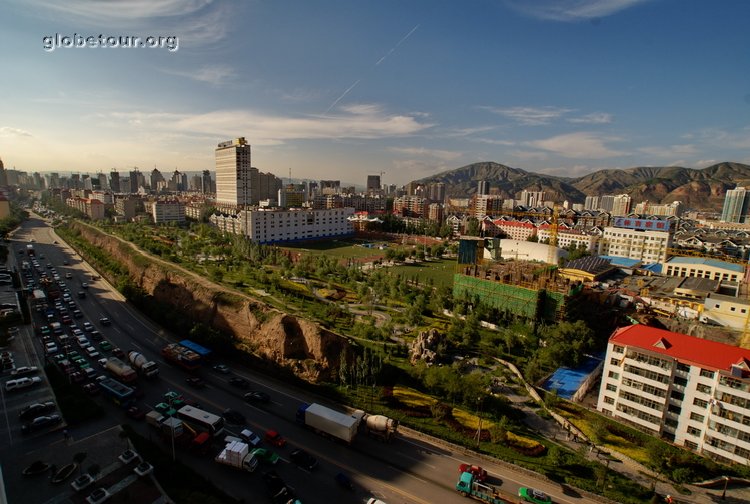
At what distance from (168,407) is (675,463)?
895 inches

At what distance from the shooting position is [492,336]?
29188 mm

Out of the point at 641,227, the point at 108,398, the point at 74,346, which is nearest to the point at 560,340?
the point at 108,398

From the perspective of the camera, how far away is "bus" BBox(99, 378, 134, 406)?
18.1 m

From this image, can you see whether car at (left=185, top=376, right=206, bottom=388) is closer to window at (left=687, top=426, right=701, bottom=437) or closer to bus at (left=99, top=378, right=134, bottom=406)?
bus at (left=99, top=378, right=134, bottom=406)

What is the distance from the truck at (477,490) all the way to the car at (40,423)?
56.2 feet

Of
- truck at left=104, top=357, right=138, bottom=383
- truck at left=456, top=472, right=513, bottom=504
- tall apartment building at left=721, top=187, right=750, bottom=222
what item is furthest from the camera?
tall apartment building at left=721, top=187, right=750, bottom=222

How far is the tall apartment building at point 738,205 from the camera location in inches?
4274

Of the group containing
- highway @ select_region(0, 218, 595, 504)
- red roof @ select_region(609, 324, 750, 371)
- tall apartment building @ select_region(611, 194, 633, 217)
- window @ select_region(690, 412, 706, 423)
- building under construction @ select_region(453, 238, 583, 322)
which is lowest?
highway @ select_region(0, 218, 595, 504)

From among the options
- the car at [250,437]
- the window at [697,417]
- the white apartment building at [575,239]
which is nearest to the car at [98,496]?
the car at [250,437]

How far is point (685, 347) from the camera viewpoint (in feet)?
59.2

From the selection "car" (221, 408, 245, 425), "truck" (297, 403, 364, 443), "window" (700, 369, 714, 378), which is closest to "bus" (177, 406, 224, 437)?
"car" (221, 408, 245, 425)

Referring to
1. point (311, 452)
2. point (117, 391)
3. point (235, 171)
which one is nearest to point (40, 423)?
point (117, 391)

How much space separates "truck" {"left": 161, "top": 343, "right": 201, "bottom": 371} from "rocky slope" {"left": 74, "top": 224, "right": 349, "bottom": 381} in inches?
115

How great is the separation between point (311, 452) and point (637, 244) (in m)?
59.5
